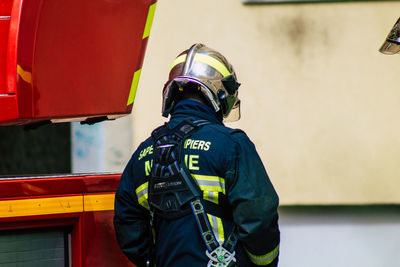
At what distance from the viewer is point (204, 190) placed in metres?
2.46

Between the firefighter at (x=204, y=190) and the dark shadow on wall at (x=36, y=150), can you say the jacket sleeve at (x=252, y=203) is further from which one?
the dark shadow on wall at (x=36, y=150)

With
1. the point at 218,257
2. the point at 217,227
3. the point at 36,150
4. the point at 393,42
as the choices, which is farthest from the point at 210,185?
the point at 36,150

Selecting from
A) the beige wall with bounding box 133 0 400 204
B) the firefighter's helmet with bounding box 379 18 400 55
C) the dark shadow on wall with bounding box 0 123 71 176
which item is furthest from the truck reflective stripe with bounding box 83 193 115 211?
the dark shadow on wall with bounding box 0 123 71 176

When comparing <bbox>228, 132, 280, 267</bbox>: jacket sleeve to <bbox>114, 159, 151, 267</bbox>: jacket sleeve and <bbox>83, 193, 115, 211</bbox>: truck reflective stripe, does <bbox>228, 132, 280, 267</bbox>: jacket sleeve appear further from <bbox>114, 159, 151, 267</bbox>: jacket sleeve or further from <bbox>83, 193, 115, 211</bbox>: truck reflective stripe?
<bbox>83, 193, 115, 211</bbox>: truck reflective stripe

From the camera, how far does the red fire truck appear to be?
2.45 meters

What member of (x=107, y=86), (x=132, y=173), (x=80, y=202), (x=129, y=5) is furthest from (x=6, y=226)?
(x=129, y=5)

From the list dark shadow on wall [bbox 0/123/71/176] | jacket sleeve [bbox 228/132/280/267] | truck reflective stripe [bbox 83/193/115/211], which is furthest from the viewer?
dark shadow on wall [bbox 0/123/71/176]

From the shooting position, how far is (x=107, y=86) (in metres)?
2.82

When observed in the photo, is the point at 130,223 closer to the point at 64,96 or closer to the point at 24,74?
the point at 64,96

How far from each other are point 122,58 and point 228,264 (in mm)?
1035

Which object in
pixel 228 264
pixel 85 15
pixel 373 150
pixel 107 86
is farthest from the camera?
pixel 373 150

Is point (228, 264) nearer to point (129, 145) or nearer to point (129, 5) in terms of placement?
point (129, 5)

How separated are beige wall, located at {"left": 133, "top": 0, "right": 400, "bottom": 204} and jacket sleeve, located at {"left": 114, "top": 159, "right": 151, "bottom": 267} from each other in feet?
6.36

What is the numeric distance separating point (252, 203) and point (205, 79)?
22.4 inches
